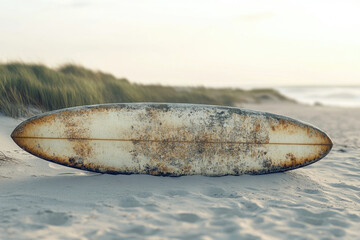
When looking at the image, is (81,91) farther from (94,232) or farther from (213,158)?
(94,232)

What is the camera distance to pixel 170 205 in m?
2.35

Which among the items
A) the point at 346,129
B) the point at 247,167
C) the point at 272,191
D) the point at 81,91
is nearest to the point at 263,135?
the point at 247,167

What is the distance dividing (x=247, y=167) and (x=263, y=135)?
31cm

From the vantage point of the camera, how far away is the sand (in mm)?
1984

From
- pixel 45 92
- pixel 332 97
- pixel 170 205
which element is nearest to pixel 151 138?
pixel 170 205

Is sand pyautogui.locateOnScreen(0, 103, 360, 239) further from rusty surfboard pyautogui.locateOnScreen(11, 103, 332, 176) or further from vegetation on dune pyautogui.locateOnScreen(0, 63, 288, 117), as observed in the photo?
vegetation on dune pyautogui.locateOnScreen(0, 63, 288, 117)

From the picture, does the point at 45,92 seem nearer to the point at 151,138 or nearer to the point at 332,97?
the point at 151,138

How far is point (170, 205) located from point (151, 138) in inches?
34.0

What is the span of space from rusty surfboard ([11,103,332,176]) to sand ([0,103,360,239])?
115 mm

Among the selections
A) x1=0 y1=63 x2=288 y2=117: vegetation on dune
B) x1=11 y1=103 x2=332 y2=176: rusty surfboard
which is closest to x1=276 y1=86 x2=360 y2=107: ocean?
x1=0 y1=63 x2=288 y2=117: vegetation on dune

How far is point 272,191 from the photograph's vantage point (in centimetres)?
280

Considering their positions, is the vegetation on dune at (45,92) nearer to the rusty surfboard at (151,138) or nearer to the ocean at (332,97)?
the rusty surfboard at (151,138)

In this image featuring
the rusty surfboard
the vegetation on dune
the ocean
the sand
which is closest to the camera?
the sand

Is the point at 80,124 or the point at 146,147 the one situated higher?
the point at 80,124
